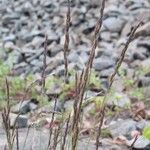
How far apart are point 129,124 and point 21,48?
13.6 ft

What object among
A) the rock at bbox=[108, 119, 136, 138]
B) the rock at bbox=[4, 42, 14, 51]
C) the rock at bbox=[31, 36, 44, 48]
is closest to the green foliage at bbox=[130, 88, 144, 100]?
the rock at bbox=[108, 119, 136, 138]

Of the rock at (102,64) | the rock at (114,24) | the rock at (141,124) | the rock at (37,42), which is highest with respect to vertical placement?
the rock at (141,124)

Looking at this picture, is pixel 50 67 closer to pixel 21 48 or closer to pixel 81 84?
pixel 21 48

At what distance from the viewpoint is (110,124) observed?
4.36 m

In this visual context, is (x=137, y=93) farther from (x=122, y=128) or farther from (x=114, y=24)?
(x=114, y=24)

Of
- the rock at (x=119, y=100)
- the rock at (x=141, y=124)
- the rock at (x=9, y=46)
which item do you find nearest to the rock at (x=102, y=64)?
the rock at (x=119, y=100)

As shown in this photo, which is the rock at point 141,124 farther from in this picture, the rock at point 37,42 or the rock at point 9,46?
the rock at point 37,42

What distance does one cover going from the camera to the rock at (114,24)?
842cm

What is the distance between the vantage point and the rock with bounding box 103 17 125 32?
332 inches

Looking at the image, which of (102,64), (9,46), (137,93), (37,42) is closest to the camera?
(137,93)

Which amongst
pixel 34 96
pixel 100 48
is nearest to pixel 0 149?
pixel 34 96

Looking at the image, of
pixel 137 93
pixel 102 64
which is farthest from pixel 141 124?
pixel 102 64

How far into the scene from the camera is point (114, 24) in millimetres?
8555

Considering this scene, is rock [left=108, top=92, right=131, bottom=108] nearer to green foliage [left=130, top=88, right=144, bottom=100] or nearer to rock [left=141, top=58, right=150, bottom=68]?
green foliage [left=130, top=88, right=144, bottom=100]
